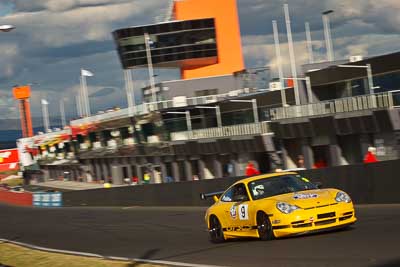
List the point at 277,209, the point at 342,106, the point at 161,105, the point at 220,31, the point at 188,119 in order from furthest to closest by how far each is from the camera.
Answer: the point at 220,31 < the point at 161,105 < the point at 188,119 < the point at 342,106 < the point at 277,209

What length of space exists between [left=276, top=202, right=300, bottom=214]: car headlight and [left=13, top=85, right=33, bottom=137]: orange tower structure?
144 metres

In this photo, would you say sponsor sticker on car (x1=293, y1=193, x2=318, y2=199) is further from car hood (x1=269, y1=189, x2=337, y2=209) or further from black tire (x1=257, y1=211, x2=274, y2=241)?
black tire (x1=257, y1=211, x2=274, y2=241)

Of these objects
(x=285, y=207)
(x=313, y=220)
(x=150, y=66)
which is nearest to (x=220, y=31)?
(x=150, y=66)

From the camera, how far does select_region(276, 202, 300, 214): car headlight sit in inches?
484

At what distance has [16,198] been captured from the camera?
6481 centimetres

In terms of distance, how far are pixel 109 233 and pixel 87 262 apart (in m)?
9.11

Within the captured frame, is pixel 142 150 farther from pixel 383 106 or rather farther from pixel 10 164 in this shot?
pixel 10 164

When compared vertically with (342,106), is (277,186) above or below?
below

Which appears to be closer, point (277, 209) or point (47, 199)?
A: point (277, 209)

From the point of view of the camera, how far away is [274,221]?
12617mm

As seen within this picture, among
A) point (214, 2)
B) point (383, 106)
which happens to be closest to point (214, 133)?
point (383, 106)

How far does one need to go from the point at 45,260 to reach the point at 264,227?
13.7 feet

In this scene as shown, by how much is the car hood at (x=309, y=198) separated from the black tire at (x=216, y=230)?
1982 mm

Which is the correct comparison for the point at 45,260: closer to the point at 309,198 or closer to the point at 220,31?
the point at 309,198
